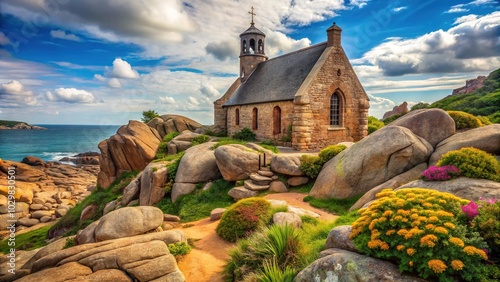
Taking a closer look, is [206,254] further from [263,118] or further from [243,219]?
[263,118]

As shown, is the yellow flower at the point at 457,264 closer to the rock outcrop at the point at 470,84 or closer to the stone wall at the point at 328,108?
the stone wall at the point at 328,108

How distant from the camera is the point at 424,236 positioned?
198 inches

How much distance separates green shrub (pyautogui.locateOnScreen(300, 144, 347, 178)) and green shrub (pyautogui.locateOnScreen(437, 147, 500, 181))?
685cm

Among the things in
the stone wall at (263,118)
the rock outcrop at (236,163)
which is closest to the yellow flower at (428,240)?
the rock outcrop at (236,163)

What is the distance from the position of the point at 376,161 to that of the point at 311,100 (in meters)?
10.7

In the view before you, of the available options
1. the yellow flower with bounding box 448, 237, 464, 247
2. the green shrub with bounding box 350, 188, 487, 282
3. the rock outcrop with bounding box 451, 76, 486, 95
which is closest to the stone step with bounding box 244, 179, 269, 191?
the green shrub with bounding box 350, 188, 487, 282

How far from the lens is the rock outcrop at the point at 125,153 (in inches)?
1041

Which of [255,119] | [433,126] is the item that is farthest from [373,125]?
[433,126]

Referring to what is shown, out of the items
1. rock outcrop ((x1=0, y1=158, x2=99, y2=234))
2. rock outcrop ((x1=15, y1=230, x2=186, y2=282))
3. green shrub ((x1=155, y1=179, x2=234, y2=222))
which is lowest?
rock outcrop ((x1=0, y1=158, x2=99, y2=234))

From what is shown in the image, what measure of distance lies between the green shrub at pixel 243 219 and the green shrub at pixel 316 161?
5.44m

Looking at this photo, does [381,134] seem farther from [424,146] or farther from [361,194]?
[361,194]

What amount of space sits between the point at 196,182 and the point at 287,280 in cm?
1246

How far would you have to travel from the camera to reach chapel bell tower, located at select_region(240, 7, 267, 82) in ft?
110

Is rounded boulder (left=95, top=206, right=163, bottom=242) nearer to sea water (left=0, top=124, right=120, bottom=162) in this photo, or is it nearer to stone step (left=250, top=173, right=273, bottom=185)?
stone step (left=250, top=173, right=273, bottom=185)
